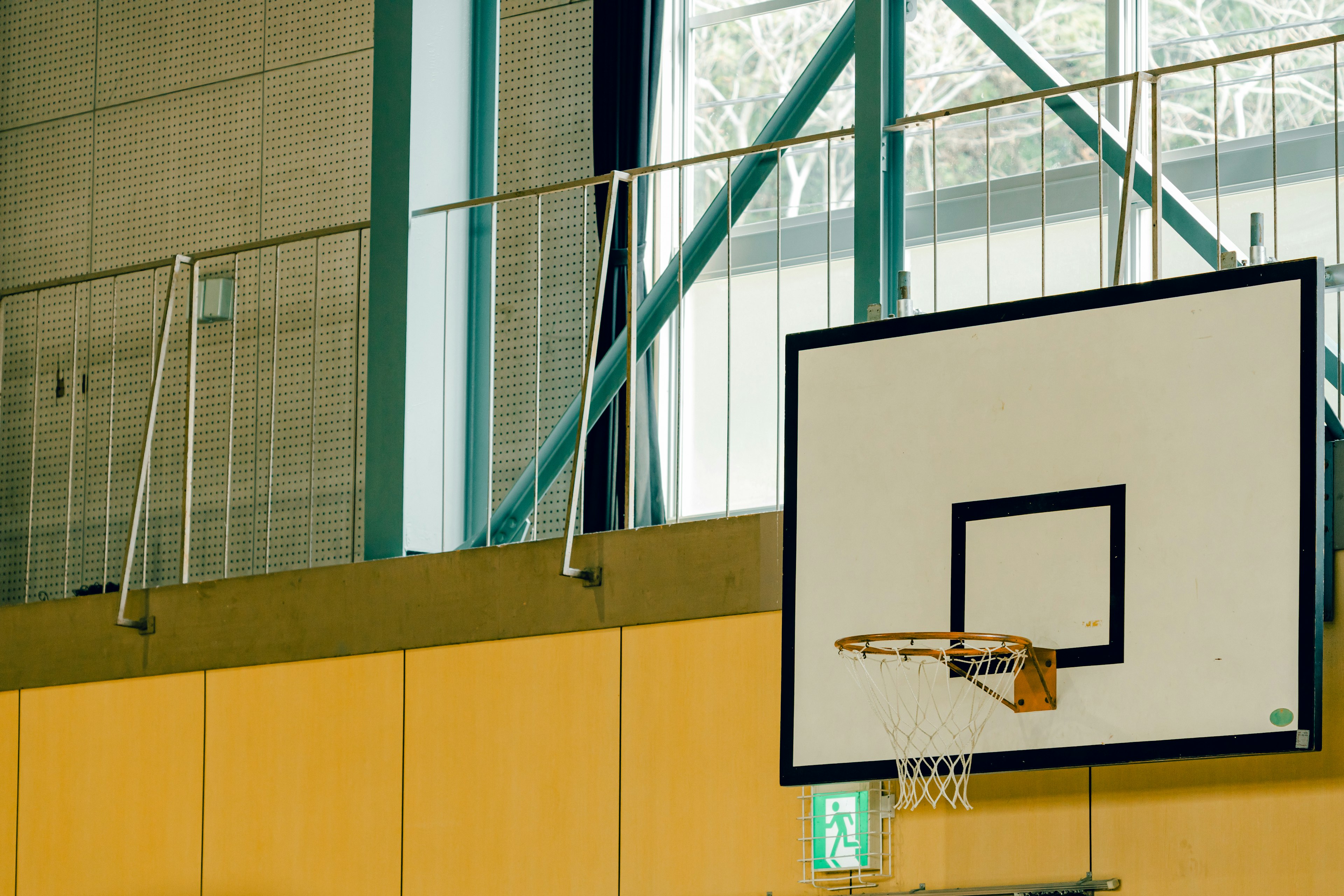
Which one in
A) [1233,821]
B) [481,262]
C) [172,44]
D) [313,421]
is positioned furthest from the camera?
[172,44]

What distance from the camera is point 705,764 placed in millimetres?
5586

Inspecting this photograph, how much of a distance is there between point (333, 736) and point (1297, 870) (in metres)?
3.30

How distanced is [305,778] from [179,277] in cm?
315

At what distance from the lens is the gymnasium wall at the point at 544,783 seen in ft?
15.7

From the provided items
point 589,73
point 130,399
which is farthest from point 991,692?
point 130,399

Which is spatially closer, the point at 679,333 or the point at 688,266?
the point at 679,333

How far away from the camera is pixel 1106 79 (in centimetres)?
518

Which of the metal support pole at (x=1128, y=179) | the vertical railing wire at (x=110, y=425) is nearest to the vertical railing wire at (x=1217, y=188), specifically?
the metal support pole at (x=1128, y=179)

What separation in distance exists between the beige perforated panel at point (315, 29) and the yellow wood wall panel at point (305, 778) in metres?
3.26

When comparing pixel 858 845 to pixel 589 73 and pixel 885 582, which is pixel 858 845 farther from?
pixel 589 73

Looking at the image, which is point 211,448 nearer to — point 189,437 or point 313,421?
point 313,421

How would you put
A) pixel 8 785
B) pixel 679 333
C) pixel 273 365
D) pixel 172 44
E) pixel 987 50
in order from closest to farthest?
pixel 679 333 < pixel 8 785 < pixel 987 50 < pixel 273 365 < pixel 172 44

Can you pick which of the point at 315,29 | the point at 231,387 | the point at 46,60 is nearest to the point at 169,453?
the point at 231,387

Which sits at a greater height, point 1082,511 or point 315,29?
point 315,29
